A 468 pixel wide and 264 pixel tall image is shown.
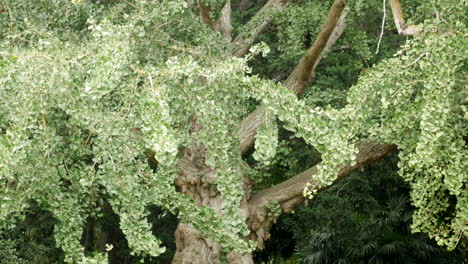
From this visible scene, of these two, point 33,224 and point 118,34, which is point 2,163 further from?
point 33,224

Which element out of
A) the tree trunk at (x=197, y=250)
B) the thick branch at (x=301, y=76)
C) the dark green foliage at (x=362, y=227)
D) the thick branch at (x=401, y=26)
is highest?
the thick branch at (x=401, y=26)

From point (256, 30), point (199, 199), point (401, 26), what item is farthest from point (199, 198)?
point (401, 26)

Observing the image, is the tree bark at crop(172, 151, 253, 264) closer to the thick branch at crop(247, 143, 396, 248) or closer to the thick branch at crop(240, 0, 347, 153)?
the thick branch at crop(247, 143, 396, 248)

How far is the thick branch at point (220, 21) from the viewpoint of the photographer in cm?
977

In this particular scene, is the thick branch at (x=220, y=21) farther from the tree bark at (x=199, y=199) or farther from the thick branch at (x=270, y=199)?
the thick branch at (x=270, y=199)

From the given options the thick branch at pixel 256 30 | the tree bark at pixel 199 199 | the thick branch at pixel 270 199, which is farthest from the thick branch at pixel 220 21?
the thick branch at pixel 270 199

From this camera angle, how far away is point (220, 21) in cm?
1095

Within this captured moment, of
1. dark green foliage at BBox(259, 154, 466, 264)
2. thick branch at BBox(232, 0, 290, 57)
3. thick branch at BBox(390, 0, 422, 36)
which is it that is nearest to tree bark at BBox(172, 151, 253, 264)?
thick branch at BBox(232, 0, 290, 57)

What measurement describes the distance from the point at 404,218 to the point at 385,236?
1.37 ft

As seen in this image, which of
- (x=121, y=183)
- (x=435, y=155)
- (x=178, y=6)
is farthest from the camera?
(x=178, y=6)

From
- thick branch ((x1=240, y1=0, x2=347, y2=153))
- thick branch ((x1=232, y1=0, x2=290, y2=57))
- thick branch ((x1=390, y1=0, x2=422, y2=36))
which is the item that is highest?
thick branch ((x1=390, y1=0, x2=422, y2=36))

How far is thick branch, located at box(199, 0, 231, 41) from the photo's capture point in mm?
9766

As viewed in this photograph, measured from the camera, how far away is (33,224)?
45.1ft

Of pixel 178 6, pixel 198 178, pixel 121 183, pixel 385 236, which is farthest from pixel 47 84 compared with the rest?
pixel 385 236
